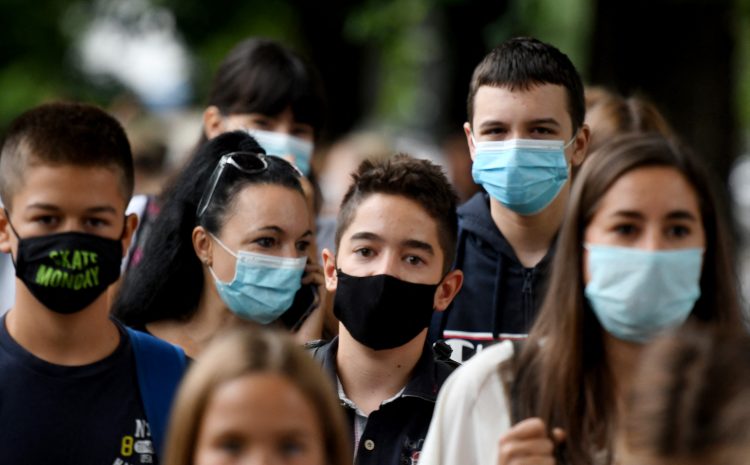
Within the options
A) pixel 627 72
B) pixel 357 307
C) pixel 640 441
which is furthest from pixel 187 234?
pixel 627 72

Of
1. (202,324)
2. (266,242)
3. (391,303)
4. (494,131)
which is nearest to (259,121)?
(266,242)

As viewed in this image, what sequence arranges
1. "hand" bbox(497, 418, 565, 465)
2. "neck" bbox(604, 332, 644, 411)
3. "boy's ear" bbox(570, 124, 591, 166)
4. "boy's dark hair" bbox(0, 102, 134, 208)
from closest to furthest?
1. "hand" bbox(497, 418, 565, 465)
2. "neck" bbox(604, 332, 644, 411)
3. "boy's dark hair" bbox(0, 102, 134, 208)
4. "boy's ear" bbox(570, 124, 591, 166)

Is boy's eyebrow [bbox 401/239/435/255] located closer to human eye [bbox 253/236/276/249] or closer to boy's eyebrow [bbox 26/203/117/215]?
→ human eye [bbox 253/236/276/249]

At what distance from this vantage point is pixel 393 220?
596cm

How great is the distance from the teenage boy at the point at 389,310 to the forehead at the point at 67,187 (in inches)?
35.3

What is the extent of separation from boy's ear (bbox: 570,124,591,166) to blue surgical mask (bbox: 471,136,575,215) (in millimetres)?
203

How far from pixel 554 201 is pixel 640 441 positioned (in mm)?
2905

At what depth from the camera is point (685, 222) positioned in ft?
16.4

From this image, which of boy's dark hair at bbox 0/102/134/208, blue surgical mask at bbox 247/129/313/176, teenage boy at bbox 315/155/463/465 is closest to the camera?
boy's dark hair at bbox 0/102/134/208

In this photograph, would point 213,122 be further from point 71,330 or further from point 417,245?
point 71,330

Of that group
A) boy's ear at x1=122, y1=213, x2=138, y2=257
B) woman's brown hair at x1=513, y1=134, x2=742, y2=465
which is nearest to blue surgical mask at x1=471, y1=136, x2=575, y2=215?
woman's brown hair at x1=513, y1=134, x2=742, y2=465

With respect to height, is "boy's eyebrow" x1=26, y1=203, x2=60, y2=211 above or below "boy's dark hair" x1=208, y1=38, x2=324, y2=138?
below

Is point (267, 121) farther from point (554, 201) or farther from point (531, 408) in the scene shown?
A: point (531, 408)

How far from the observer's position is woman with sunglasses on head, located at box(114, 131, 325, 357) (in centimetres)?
648
